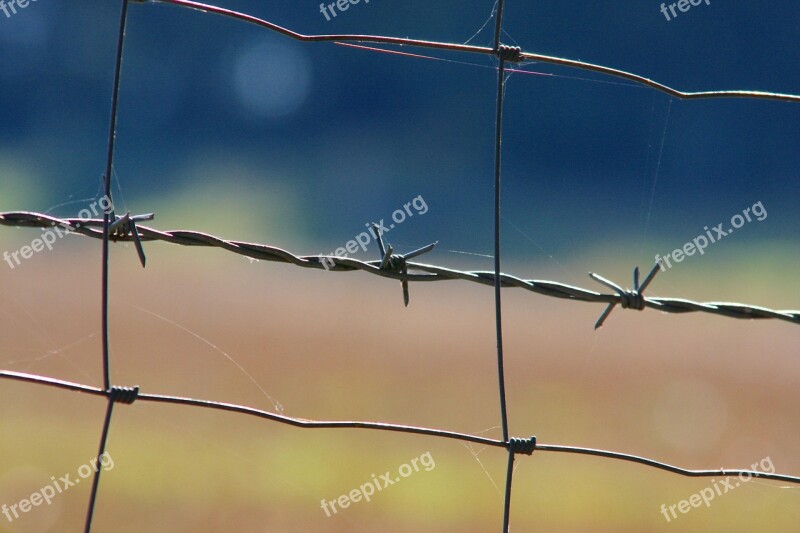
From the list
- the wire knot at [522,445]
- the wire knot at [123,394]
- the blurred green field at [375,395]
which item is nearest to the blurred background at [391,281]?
the blurred green field at [375,395]

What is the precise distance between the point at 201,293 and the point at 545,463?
4.51 metres

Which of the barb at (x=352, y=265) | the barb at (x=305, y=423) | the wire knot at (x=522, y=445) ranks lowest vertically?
the wire knot at (x=522, y=445)

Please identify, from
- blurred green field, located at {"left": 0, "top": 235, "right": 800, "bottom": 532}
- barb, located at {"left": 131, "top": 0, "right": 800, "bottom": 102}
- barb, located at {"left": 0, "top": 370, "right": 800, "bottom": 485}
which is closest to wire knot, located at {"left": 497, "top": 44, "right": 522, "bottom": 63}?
barb, located at {"left": 131, "top": 0, "right": 800, "bottom": 102}

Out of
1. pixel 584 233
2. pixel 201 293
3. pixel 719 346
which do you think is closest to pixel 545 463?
pixel 719 346

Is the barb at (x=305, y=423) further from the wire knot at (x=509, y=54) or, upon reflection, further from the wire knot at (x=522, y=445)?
the wire knot at (x=509, y=54)

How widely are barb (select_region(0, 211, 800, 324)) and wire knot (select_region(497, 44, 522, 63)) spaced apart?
0.31 metres

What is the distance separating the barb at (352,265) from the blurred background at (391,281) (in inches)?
4.0

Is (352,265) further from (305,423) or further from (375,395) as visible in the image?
(375,395)

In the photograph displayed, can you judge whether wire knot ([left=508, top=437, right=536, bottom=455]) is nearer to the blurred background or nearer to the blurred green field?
the blurred background

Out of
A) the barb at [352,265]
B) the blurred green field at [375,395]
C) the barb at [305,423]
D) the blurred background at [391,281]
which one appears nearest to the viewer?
the barb at [305,423]

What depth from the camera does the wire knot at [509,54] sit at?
119cm

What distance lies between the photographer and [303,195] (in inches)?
490

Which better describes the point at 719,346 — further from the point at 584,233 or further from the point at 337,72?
the point at 337,72

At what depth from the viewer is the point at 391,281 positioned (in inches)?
334
